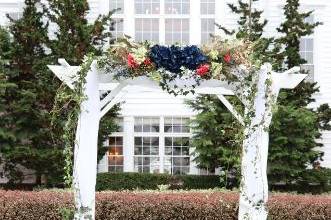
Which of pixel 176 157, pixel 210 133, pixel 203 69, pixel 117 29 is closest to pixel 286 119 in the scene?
pixel 210 133

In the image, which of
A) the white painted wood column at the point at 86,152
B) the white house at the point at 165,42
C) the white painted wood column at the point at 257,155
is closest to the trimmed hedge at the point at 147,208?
the white painted wood column at the point at 257,155

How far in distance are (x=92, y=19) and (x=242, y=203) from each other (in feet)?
46.1

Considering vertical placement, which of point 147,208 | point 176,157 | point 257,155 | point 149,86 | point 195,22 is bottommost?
point 147,208

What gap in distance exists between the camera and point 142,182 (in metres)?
20.9

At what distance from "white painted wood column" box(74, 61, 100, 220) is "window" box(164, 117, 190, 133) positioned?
43.8ft

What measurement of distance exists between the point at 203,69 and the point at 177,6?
14073mm

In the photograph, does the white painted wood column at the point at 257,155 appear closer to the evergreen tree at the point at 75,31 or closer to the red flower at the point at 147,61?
the red flower at the point at 147,61

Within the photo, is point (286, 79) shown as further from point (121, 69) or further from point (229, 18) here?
point (229, 18)

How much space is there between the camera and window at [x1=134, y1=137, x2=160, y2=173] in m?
22.5

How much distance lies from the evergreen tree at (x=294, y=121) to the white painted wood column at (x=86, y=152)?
10.6 meters

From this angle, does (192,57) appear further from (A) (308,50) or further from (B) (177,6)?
(A) (308,50)

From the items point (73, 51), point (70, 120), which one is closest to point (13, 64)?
point (73, 51)

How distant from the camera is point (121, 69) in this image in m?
9.19

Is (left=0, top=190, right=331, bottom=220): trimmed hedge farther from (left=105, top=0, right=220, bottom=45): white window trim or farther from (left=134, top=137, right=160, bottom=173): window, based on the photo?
(left=105, top=0, right=220, bottom=45): white window trim
